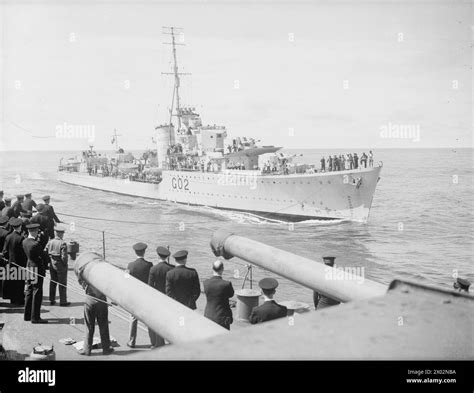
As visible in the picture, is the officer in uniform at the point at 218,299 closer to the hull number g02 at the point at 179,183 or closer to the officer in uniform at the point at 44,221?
the officer in uniform at the point at 44,221

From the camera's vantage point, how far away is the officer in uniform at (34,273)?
7105 mm

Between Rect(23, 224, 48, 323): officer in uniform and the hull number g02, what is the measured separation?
1391 inches

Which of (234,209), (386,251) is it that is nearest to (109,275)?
(386,251)

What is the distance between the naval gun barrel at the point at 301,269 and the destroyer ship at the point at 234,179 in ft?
93.6

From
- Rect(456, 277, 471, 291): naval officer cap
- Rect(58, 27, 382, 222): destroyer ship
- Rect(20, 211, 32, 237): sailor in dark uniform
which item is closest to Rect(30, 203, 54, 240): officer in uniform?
Rect(20, 211, 32, 237): sailor in dark uniform

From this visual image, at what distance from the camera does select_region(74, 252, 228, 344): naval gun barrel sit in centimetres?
345

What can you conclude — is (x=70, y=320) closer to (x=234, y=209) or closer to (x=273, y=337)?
(x=273, y=337)

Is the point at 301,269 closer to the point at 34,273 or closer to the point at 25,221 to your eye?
the point at 34,273

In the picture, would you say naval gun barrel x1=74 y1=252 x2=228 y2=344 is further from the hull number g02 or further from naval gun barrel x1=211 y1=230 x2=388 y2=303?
the hull number g02

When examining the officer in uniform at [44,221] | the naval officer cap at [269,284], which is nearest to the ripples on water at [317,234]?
the officer in uniform at [44,221]

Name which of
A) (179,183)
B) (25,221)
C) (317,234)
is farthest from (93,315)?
(179,183)

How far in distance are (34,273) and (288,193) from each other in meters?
29.7

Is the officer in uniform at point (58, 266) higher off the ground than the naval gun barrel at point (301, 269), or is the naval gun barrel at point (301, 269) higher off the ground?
the naval gun barrel at point (301, 269)
